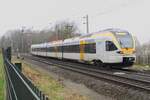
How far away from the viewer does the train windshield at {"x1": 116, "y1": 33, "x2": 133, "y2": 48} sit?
28766 millimetres

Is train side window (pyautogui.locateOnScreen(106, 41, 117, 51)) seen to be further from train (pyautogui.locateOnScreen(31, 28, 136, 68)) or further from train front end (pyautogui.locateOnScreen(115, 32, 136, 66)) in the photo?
train front end (pyautogui.locateOnScreen(115, 32, 136, 66))

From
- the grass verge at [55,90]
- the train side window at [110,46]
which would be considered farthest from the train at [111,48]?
the grass verge at [55,90]

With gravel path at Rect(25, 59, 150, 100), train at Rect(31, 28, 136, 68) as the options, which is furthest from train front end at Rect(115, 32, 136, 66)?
gravel path at Rect(25, 59, 150, 100)

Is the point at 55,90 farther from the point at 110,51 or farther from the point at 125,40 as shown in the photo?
the point at 125,40

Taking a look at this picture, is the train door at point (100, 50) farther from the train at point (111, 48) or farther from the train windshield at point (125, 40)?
the train windshield at point (125, 40)

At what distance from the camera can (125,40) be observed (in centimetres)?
2922

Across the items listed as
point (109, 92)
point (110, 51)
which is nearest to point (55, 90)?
point (109, 92)

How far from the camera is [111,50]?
94.8 feet

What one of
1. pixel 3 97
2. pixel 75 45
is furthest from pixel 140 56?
pixel 3 97

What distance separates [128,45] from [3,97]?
1913 cm

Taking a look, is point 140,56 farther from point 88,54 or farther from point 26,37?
point 26,37

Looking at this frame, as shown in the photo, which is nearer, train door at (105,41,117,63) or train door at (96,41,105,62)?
train door at (105,41,117,63)

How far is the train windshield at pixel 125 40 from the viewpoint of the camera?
28766 millimetres

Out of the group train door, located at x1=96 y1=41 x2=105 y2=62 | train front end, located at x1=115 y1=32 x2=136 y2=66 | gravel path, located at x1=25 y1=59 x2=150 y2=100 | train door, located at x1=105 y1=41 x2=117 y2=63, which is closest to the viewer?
gravel path, located at x1=25 y1=59 x2=150 y2=100
